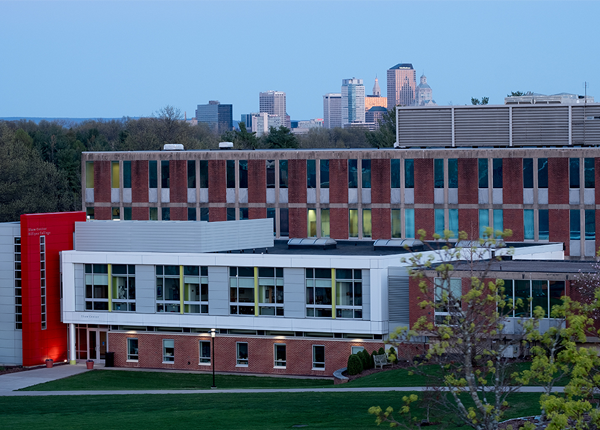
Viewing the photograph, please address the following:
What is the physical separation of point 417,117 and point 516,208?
10.1 m

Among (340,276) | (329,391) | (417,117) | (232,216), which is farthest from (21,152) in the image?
(329,391)

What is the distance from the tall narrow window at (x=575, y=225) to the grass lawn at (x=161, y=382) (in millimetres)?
24639

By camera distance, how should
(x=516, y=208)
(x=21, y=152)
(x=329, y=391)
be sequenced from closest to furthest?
(x=329, y=391)
(x=516, y=208)
(x=21, y=152)

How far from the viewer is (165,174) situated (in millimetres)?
68500

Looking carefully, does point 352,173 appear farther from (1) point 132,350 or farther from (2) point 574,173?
(1) point 132,350

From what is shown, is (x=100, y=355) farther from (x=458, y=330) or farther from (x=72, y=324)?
(x=458, y=330)

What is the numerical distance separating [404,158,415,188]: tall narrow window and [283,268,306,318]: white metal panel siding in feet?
65.6

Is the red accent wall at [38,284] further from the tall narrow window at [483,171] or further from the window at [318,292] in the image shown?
the tall narrow window at [483,171]

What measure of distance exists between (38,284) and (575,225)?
115ft

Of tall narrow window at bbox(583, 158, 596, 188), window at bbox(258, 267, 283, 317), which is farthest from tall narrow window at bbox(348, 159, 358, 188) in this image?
window at bbox(258, 267, 283, 317)

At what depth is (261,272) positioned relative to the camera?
152ft

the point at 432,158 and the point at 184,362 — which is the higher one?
the point at 432,158

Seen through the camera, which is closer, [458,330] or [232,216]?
[458,330]

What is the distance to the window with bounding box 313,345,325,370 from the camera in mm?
45906
